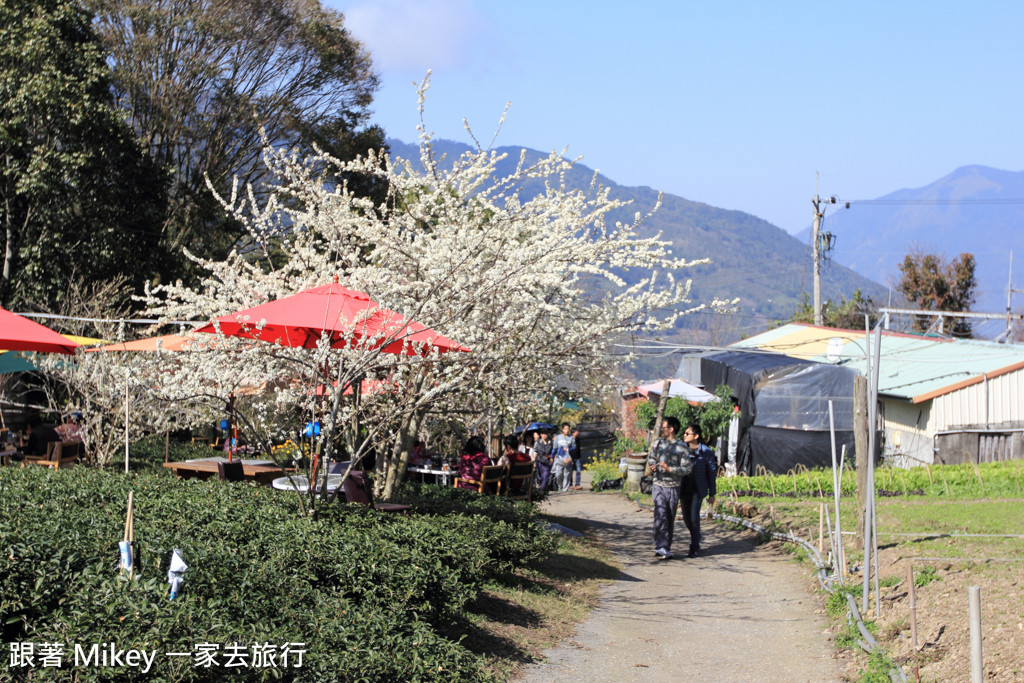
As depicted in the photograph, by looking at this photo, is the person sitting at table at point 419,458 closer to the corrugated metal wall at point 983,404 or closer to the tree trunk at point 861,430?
the tree trunk at point 861,430

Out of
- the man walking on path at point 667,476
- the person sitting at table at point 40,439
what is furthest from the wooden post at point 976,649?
the person sitting at table at point 40,439

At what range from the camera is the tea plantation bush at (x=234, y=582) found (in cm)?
390

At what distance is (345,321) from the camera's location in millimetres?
7266

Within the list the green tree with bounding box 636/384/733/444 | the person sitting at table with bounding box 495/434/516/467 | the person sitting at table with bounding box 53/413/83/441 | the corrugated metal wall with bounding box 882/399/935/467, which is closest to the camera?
the person sitting at table with bounding box 495/434/516/467

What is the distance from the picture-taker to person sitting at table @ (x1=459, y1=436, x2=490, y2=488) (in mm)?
11320

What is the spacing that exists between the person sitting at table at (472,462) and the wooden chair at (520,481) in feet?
1.17

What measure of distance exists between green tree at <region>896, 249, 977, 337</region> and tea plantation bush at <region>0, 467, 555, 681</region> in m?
40.0

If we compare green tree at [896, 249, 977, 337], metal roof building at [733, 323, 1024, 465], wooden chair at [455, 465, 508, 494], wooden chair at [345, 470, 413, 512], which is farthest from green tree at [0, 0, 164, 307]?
green tree at [896, 249, 977, 337]

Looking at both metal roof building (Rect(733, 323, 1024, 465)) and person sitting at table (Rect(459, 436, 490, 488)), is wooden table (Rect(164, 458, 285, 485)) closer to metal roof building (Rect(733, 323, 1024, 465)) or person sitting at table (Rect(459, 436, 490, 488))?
person sitting at table (Rect(459, 436, 490, 488))

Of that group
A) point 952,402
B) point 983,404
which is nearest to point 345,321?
point 952,402

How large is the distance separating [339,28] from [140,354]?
52.8 ft

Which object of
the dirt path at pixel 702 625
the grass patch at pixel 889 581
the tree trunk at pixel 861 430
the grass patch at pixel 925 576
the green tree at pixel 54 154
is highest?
the green tree at pixel 54 154

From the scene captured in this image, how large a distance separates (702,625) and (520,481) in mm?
4363

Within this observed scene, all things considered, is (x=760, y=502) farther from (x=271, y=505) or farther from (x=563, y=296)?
(x=271, y=505)
